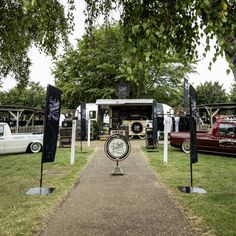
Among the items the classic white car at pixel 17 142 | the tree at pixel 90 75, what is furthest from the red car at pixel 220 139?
the tree at pixel 90 75

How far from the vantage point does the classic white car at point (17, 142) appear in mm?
16531

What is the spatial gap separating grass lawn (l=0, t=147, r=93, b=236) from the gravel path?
9.7 inches

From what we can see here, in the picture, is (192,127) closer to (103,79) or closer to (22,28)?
(22,28)

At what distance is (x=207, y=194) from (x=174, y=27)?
13.4 ft

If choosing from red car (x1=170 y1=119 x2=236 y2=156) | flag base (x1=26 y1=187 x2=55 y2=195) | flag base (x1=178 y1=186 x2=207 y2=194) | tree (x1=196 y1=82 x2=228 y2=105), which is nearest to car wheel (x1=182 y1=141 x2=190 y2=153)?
red car (x1=170 y1=119 x2=236 y2=156)

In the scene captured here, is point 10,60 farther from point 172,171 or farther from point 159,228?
point 159,228

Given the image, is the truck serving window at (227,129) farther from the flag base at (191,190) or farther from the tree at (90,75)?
the tree at (90,75)

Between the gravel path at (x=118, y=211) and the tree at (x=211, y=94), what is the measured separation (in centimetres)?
4672

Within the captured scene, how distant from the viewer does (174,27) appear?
15.9 ft

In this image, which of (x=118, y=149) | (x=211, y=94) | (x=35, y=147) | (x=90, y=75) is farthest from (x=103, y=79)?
(x=118, y=149)

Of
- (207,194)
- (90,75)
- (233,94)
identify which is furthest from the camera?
(233,94)

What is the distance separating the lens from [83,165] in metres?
12.3

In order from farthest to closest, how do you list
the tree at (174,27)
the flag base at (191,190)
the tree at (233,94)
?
the tree at (233,94)
the flag base at (191,190)
the tree at (174,27)

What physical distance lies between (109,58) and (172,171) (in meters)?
26.4
